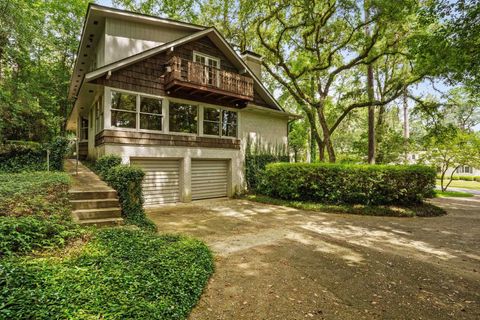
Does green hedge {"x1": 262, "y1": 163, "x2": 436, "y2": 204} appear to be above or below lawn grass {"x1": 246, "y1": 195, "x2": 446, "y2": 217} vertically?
above

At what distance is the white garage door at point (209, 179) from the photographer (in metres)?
12.5

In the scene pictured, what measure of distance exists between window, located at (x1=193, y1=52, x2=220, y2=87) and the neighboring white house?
5 cm

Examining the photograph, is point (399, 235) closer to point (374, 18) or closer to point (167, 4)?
point (374, 18)

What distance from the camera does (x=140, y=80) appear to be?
10.8 m

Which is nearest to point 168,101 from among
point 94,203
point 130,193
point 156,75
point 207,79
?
point 156,75

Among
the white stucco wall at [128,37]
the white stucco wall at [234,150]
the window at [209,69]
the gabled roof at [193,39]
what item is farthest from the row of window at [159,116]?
the white stucco wall at [128,37]

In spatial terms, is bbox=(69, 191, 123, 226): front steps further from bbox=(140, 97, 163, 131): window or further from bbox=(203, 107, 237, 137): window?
bbox=(203, 107, 237, 137): window

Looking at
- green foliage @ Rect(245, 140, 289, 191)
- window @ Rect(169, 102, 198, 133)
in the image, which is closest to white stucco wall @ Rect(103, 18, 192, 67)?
window @ Rect(169, 102, 198, 133)

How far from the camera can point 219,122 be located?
13336 millimetres

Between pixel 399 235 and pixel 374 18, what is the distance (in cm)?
1150

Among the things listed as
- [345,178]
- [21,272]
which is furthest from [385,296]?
[345,178]

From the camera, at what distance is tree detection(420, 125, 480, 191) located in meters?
14.3

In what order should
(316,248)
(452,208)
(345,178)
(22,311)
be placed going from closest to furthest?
(22,311) → (316,248) → (345,178) → (452,208)

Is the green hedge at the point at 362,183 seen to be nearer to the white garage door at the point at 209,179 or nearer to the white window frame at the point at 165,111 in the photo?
the white garage door at the point at 209,179
